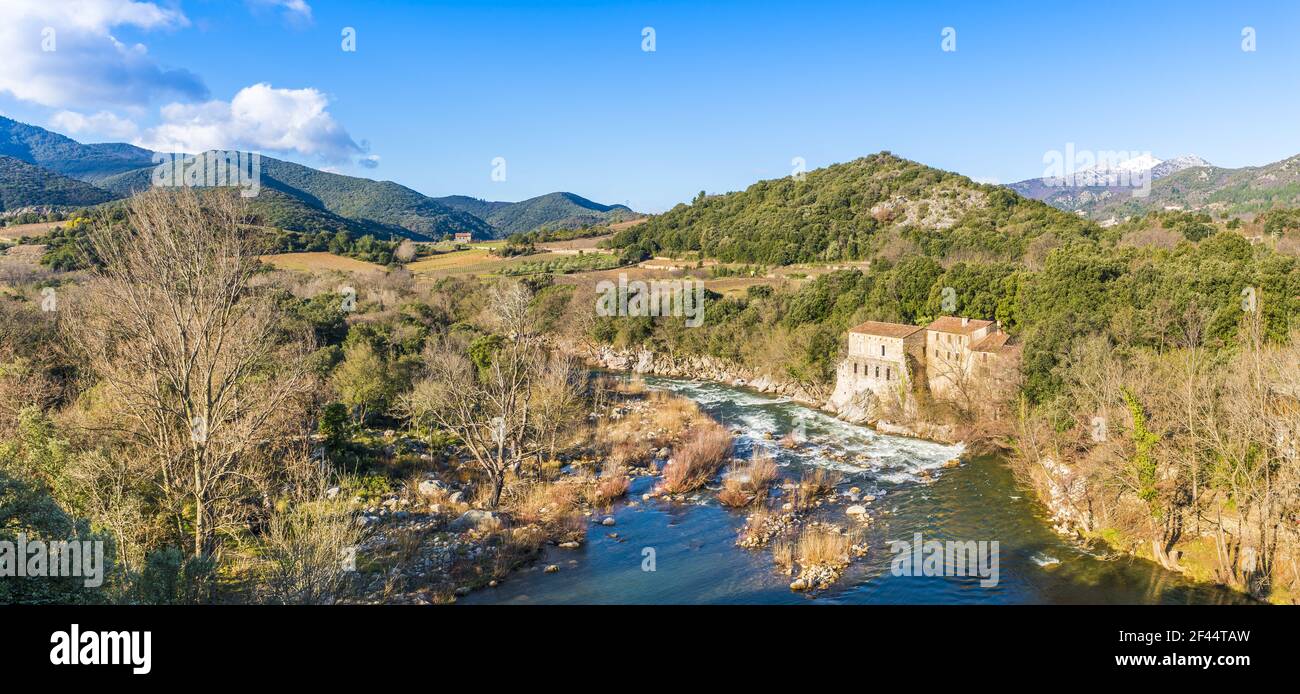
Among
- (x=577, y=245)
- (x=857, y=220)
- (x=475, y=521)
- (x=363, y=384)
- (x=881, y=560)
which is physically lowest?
(x=881, y=560)

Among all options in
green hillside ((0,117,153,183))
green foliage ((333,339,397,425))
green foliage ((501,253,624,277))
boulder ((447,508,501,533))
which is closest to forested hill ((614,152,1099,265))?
green foliage ((501,253,624,277))

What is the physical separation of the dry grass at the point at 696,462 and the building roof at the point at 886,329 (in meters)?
13.1

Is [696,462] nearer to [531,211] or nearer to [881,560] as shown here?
[881,560]

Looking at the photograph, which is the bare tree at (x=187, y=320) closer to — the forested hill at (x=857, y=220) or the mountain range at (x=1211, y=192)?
the forested hill at (x=857, y=220)

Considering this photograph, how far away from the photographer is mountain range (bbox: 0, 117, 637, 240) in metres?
74.9

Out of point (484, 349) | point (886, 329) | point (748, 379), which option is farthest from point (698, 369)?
point (484, 349)

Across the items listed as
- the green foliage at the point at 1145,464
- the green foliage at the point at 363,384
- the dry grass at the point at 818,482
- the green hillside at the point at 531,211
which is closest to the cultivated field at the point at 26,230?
the green foliage at the point at 363,384

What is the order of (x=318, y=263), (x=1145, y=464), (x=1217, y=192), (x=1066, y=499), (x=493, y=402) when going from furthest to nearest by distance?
(x=1217, y=192), (x=318, y=263), (x=493, y=402), (x=1066, y=499), (x=1145, y=464)

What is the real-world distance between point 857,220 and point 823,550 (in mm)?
74724

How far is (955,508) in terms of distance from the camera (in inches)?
945

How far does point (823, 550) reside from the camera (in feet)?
64.5
